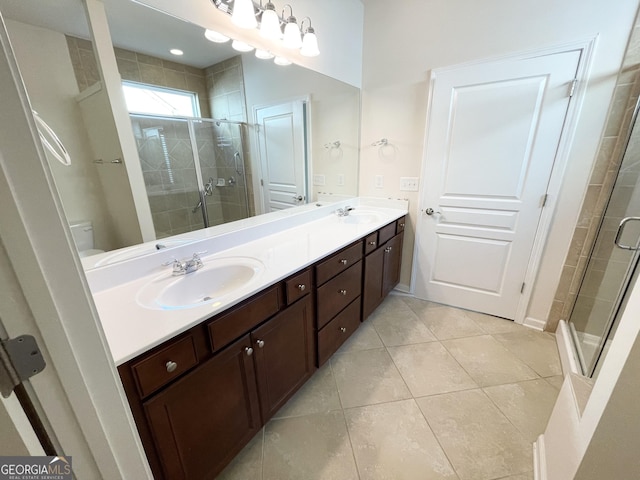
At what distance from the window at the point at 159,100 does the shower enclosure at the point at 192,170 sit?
32mm

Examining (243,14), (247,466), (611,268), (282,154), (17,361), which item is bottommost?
(247,466)

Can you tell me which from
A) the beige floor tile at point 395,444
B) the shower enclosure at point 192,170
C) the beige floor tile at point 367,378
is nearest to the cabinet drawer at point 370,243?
the beige floor tile at point 367,378

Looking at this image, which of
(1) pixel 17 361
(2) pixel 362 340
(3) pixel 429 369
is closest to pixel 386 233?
(2) pixel 362 340

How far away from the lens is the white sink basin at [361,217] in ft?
7.25

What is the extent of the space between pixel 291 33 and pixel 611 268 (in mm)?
2478

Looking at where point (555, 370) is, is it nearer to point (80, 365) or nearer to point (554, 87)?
point (554, 87)

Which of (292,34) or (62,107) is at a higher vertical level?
(292,34)

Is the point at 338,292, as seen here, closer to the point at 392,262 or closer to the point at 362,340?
the point at 362,340

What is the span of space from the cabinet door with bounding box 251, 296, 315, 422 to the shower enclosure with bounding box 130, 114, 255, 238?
686 mm

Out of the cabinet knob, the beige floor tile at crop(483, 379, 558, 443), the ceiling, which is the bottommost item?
the beige floor tile at crop(483, 379, 558, 443)

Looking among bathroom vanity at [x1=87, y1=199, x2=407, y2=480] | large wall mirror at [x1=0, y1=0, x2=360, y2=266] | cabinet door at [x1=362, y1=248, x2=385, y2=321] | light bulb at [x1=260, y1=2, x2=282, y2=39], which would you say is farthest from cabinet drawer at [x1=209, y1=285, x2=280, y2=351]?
light bulb at [x1=260, y1=2, x2=282, y2=39]

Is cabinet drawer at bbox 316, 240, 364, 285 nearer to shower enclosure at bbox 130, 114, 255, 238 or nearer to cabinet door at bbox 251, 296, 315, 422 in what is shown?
cabinet door at bbox 251, 296, 315, 422

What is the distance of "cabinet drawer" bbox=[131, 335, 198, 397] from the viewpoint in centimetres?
75

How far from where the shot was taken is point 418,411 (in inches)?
56.6
